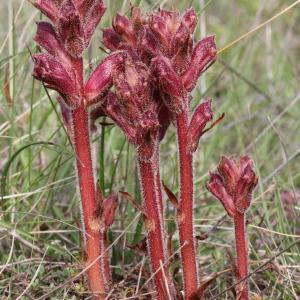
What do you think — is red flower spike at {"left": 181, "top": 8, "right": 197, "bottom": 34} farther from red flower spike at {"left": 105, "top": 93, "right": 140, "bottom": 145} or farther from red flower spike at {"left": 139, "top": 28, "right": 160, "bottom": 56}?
red flower spike at {"left": 105, "top": 93, "right": 140, "bottom": 145}

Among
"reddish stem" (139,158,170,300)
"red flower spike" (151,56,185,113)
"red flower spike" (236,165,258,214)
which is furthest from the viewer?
"red flower spike" (236,165,258,214)

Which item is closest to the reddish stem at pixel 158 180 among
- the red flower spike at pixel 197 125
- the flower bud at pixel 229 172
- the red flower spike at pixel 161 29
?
the red flower spike at pixel 197 125

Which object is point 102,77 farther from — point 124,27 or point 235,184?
point 235,184

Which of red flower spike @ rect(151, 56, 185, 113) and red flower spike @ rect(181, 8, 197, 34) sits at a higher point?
red flower spike @ rect(181, 8, 197, 34)

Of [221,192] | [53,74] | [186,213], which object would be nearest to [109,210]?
[186,213]

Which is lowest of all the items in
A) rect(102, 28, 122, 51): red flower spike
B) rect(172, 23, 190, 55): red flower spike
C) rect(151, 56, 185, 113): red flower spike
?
rect(151, 56, 185, 113): red flower spike

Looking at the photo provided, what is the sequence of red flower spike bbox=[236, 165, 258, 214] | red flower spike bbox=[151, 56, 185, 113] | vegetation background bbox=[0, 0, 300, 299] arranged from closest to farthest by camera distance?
red flower spike bbox=[151, 56, 185, 113] < red flower spike bbox=[236, 165, 258, 214] < vegetation background bbox=[0, 0, 300, 299]

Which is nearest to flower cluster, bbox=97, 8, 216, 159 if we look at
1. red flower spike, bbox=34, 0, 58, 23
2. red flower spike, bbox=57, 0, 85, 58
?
red flower spike, bbox=57, 0, 85, 58

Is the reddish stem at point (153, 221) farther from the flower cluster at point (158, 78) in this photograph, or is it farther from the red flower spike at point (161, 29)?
the red flower spike at point (161, 29)
